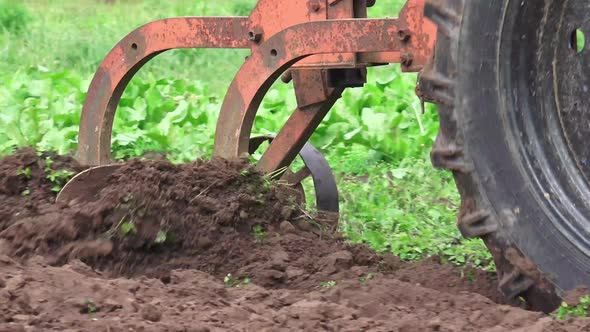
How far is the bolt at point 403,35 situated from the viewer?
3.54m

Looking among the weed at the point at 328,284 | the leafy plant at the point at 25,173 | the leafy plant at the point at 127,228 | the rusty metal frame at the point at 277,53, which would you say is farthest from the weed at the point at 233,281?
the leafy plant at the point at 25,173

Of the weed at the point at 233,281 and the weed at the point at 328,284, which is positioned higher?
the weed at the point at 233,281

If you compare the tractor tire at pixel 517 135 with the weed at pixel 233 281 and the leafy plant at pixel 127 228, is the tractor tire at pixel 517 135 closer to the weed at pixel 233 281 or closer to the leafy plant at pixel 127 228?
the weed at pixel 233 281

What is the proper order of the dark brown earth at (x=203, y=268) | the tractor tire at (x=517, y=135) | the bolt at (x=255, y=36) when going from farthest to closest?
the bolt at (x=255, y=36), the tractor tire at (x=517, y=135), the dark brown earth at (x=203, y=268)

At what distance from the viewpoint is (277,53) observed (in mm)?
3875

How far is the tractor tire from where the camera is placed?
3051 mm

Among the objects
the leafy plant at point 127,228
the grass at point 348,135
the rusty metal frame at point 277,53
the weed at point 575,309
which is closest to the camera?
the weed at point 575,309

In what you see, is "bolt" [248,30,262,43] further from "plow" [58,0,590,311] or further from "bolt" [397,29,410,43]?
"plow" [58,0,590,311]

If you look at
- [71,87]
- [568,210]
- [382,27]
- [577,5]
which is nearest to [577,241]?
[568,210]

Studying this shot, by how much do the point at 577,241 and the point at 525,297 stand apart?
0.69 ft

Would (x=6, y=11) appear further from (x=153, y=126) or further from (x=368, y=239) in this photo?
(x=368, y=239)

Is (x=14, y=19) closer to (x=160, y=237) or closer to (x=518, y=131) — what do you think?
(x=160, y=237)

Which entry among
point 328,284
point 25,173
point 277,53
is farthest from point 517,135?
point 25,173

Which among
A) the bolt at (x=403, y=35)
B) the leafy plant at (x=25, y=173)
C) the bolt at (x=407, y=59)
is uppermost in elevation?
the bolt at (x=403, y=35)
